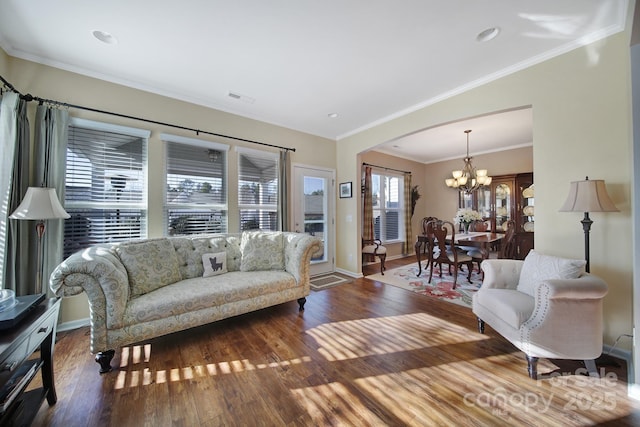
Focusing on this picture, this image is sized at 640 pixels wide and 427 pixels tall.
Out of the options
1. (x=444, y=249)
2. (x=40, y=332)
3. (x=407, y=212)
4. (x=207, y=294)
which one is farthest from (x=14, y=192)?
(x=407, y=212)

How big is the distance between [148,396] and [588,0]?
166 inches

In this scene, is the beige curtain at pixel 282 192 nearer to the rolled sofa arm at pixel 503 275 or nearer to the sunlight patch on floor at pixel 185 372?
the sunlight patch on floor at pixel 185 372

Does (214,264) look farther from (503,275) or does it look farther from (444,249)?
(444,249)

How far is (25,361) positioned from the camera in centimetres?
129

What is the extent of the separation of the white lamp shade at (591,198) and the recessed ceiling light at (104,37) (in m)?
4.26

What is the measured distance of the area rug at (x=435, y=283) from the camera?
3334mm

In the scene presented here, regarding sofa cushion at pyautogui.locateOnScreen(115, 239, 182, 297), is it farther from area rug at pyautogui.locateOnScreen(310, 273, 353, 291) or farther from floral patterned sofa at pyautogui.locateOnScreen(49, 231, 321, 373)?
area rug at pyautogui.locateOnScreen(310, 273, 353, 291)

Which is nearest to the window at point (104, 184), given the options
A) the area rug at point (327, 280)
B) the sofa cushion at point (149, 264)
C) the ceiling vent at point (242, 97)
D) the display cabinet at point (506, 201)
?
the sofa cushion at point (149, 264)

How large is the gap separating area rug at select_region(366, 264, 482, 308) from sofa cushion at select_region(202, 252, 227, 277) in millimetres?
2634

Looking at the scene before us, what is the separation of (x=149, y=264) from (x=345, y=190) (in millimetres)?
3330

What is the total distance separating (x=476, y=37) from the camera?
211 cm

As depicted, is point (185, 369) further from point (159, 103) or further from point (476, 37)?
point (476, 37)

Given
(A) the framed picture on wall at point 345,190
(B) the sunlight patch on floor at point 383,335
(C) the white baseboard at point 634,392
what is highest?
(A) the framed picture on wall at point 345,190

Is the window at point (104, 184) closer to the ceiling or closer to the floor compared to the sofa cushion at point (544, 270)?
closer to the ceiling
